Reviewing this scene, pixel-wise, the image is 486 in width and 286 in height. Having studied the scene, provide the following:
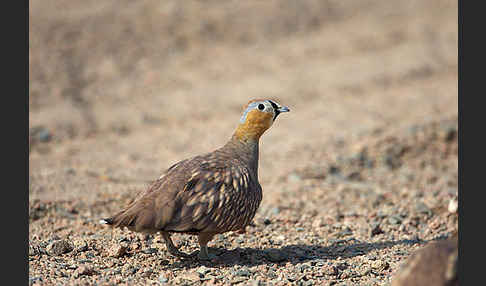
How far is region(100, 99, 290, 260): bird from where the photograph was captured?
18.5 feet

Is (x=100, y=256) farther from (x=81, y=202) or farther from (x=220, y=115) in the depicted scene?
(x=220, y=115)

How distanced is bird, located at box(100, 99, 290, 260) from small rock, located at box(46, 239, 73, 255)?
3.57 feet

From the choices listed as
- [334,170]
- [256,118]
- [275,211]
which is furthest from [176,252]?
[334,170]

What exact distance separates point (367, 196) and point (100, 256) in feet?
15.9

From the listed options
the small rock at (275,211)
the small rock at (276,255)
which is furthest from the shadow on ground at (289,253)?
the small rock at (275,211)

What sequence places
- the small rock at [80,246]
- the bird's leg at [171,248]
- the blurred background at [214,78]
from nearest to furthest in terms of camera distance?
1. the bird's leg at [171,248]
2. the small rock at [80,246]
3. the blurred background at [214,78]

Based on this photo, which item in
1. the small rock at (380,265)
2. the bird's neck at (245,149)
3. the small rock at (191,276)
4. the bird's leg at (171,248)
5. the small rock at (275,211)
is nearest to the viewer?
the small rock at (191,276)

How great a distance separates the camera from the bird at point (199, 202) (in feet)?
18.5

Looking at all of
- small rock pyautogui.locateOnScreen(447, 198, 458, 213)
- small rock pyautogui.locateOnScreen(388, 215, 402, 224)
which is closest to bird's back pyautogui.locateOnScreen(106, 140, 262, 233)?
small rock pyautogui.locateOnScreen(388, 215, 402, 224)

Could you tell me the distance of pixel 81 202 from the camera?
8750mm

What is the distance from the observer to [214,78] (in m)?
16.8

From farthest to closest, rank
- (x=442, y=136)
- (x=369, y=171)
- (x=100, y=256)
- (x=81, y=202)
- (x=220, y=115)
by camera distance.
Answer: (x=220, y=115) → (x=442, y=136) → (x=369, y=171) → (x=81, y=202) → (x=100, y=256)

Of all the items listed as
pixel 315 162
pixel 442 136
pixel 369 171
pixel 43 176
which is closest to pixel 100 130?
pixel 43 176

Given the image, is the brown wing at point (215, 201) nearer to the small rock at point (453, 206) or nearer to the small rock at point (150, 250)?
the small rock at point (150, 250)
